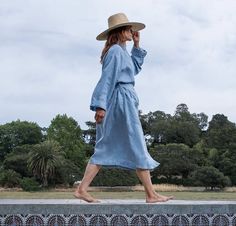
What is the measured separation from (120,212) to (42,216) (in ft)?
2.18

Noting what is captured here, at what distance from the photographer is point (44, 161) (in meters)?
31.7

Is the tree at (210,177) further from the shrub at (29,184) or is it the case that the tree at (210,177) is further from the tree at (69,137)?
Result: the shrub at (29,184)

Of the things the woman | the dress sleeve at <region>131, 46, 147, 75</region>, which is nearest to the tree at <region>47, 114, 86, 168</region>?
the dress sleeve at <region>131, 46, 147, 75</region>

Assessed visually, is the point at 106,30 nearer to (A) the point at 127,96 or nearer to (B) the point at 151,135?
(A) the point at 127,96

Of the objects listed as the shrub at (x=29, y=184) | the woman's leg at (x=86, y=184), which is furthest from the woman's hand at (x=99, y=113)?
the shrub at (x=29, y=184)

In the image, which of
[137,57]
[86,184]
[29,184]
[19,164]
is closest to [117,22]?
[137,57]

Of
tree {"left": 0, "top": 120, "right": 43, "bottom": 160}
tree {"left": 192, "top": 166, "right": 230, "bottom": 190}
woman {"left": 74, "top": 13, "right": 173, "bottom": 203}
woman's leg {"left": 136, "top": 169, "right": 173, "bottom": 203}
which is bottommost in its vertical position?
woman's leg {"left": 136, "top": 169, "right": 173, "bottom": 203}

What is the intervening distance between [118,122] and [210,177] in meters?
26.1

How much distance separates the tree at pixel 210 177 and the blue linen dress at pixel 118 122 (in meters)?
25.6

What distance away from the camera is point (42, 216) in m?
4.78

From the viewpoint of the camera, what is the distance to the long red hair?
18.1 feet

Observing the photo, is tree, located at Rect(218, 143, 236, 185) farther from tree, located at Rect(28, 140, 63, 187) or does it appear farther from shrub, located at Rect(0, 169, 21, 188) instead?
shrub, located at Rect(0, 169, 21, 188)

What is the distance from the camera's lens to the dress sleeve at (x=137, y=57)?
226 inches

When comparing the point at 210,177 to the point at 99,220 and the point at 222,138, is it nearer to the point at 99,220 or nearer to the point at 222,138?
the point at 222,138
